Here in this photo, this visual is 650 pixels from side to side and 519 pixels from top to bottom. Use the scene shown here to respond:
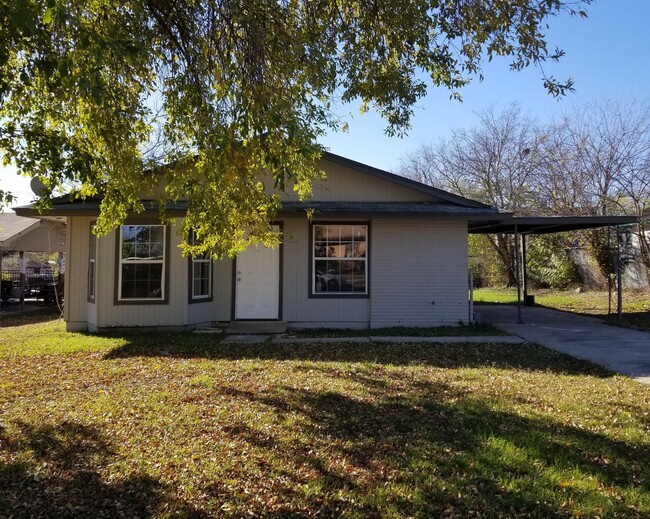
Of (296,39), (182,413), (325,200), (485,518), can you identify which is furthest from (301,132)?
(325,200)

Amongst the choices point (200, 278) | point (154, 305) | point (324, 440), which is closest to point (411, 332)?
point (200, 278)

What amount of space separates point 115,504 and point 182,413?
5.84 ft

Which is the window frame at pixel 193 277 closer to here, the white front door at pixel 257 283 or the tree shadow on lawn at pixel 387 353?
the white front door at pixel 257 283

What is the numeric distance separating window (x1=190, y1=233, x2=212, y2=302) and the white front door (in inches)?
26.4

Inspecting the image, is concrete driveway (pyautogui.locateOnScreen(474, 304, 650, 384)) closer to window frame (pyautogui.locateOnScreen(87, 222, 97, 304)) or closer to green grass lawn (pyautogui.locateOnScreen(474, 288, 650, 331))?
green grass lawn (pyautogui.locateOnScreen(474, 288, 650, 331))

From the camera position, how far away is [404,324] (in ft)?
36.8

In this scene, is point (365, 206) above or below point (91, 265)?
above

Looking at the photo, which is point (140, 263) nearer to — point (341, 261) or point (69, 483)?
point (341, 261)

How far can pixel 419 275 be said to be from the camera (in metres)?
11.2

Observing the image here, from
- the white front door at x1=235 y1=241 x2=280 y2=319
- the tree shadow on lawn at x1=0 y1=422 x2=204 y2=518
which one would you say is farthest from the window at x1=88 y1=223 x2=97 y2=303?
the tree shadow on lawn at x1=0 y1=422 x2=204 y2=518

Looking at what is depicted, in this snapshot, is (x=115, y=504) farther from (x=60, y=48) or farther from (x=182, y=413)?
(x=60, y=48)

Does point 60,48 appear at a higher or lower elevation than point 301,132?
higher

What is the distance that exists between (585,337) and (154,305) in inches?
356

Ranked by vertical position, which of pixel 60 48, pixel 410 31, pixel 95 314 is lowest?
pixel 95 314
